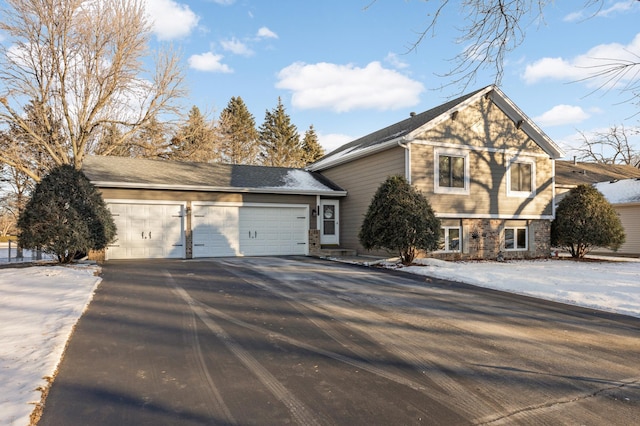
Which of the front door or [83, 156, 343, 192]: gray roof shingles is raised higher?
[83, 156, 343, 192]: gray roof shingles

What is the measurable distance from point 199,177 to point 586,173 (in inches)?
992

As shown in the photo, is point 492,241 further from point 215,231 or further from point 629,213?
point 215,231

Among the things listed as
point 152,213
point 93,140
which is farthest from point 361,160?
point 93,140

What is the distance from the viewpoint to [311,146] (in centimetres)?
4259

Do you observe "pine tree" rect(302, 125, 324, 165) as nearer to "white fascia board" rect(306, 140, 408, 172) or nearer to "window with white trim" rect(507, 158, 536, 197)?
"white fascia board" rect(306, 140, 408, 172)

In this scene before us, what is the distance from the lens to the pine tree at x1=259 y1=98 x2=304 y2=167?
40.2 meters

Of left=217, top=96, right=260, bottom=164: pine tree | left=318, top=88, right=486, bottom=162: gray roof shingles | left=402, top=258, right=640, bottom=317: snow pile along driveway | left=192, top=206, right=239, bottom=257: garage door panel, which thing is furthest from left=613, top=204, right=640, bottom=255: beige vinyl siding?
left=217, top=96, right=260, bottom=164: pine tree

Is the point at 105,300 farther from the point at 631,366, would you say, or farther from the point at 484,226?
the point at 484,226

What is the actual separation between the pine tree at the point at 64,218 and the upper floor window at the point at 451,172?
11046mm

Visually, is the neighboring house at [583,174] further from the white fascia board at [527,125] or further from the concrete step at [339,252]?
the concrete step at [339,252]

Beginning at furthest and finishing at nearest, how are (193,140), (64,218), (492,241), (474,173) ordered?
(193,140)
(492,241)
(474,173)
(64,218)

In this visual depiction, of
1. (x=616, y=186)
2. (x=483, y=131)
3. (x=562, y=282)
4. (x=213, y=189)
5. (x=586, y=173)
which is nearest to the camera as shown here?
(x=562, y=282)

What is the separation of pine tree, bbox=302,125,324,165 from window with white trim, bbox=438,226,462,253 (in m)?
27.9

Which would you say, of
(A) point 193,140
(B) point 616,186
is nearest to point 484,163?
(B) point 616,186
